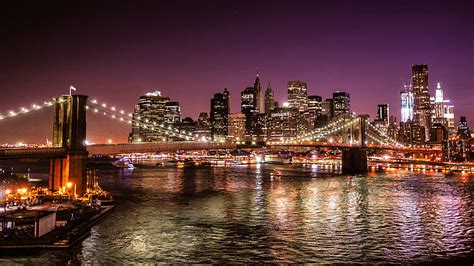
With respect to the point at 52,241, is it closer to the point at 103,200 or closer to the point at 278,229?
the point at 278,229

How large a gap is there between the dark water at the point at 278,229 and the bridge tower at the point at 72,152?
5.15 metres

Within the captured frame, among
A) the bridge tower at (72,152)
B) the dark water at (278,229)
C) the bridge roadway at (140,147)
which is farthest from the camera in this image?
the bridge roadway at (140,147)

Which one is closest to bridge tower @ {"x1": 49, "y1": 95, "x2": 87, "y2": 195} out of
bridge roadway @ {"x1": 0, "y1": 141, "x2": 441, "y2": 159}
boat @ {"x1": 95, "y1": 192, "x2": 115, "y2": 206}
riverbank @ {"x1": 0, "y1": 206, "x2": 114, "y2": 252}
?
bridge roadway @ {"x1": 0, "y1": 141, "x2": 441, "y2": 159}

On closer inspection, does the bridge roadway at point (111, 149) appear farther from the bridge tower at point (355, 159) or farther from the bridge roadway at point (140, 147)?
the bridge tower at point (355, 159)

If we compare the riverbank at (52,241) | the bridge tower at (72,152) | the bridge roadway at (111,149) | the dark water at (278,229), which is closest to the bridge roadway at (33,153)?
the bridge roadway at (111,149)

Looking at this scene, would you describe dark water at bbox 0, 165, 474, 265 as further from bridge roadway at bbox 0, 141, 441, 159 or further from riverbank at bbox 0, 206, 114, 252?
bridge roadway at bbox 0, 141, 441, 159

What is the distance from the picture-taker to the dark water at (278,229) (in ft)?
83.6

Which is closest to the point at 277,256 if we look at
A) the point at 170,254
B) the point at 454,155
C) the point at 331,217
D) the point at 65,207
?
the point at 170,254

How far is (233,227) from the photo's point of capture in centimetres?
3359

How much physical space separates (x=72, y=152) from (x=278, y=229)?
22.9 meters

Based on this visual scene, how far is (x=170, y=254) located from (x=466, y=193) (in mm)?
47033

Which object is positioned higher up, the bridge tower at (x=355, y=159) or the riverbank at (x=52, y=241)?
the bridge tower at (x=355, y=159)

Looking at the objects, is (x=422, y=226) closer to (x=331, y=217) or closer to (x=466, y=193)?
(x=331, y=217)

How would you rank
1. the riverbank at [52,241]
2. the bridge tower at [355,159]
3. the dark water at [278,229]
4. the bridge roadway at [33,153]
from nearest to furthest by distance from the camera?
the riverbank at [52,241] < the dark water at [278,229] < the bridge roadway at [33,153] < the bridge tower at [355,159]
